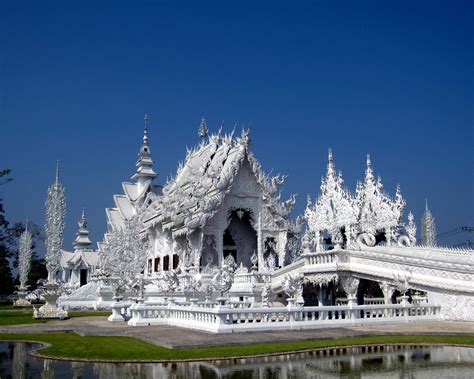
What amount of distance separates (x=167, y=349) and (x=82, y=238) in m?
53.5

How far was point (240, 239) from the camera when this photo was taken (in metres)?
33.0

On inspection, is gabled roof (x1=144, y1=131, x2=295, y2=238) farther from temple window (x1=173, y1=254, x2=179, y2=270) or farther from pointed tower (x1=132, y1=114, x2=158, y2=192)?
pointed tower (x1=132, y1=114, x2=158, y2=192)

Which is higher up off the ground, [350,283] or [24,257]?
[24,257]

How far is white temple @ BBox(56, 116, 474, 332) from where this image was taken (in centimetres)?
1675

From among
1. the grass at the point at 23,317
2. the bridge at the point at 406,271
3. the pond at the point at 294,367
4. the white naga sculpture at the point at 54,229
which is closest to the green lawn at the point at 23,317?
the grass at the point at 23,317

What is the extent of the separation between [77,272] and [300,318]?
46.3 m

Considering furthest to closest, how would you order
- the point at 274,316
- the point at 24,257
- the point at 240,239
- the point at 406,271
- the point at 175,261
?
the point at 24,257, the point at 175,261, the point at 240,239, the point at 406,271, the point at 274,316

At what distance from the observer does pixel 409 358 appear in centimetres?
967

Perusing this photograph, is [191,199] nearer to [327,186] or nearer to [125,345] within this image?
[327,186]

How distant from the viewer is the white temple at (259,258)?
16.8m

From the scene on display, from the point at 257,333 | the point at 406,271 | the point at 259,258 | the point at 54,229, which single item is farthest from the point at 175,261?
the point at 257,333

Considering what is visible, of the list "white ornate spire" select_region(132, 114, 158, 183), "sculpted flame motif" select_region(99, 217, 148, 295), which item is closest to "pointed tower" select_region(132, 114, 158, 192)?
"white ornate spire" select_region(132, 114, 158, 183)

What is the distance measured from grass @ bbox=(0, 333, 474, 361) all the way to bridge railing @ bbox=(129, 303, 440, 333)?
2.22m

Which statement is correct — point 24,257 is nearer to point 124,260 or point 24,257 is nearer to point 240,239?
point 124,260
